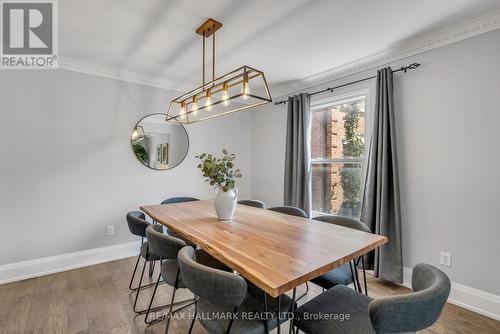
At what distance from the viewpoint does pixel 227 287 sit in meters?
1.07

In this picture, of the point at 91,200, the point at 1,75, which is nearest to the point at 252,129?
the point at 91,200

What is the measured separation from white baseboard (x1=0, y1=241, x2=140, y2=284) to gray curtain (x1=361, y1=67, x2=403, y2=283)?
3.10 metres

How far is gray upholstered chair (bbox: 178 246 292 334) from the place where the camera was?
3.55ft

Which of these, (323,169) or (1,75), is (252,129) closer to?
(323,169)

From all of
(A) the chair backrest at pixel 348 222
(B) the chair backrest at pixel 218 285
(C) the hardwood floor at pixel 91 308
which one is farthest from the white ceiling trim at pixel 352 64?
(B) the chair backrest at pixel 218 285

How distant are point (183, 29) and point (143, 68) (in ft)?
4.02

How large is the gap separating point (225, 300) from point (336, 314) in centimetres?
60

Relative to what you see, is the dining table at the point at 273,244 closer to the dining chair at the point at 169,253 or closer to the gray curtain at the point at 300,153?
the dining chair at the point at 169,253

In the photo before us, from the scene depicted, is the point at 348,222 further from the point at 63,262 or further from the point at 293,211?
the point at 63,262

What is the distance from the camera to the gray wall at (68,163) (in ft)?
8.58

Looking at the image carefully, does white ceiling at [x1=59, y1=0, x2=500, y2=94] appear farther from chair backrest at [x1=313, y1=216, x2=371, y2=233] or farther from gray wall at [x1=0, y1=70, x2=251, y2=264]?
chair backrest at [x1=313, y1=216, x2=371, y2=233]

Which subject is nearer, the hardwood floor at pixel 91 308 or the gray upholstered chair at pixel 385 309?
the gray upholstered chair at pixel 385 309

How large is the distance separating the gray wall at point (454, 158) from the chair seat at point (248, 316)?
1.86 metres

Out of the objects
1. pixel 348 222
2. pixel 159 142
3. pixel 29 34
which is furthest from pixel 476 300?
pixel 29 34
